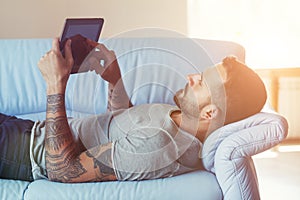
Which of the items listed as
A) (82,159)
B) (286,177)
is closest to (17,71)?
(82,159)

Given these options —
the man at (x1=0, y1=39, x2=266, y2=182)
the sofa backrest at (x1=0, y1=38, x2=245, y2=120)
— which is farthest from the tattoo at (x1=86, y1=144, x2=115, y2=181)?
the sofa backrest at (x1=0, y1=38, x2=245, y2=120)

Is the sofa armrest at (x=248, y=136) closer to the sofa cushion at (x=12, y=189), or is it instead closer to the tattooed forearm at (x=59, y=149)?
the tattooed forearm at (x=59, y=149)

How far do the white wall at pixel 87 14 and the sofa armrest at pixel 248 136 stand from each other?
4.16 ft

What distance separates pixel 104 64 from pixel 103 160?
1.71ft

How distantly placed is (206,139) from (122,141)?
0.30 metres

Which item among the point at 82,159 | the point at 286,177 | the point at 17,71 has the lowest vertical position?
the point at 286,177

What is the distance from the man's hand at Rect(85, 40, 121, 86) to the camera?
166 cm

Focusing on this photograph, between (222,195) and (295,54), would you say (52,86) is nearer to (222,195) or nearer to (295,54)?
(222,195)

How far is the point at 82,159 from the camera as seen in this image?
52.4 inches

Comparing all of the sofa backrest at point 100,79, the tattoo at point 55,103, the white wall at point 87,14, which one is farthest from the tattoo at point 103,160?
the white wall at point 87,14

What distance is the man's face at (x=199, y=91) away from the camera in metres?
1.38

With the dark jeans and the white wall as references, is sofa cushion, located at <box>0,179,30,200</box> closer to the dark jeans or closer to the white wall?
the dark jeans

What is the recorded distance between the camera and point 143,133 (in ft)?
4.40

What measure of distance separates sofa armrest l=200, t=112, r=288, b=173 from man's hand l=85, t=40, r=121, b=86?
1.81ft
